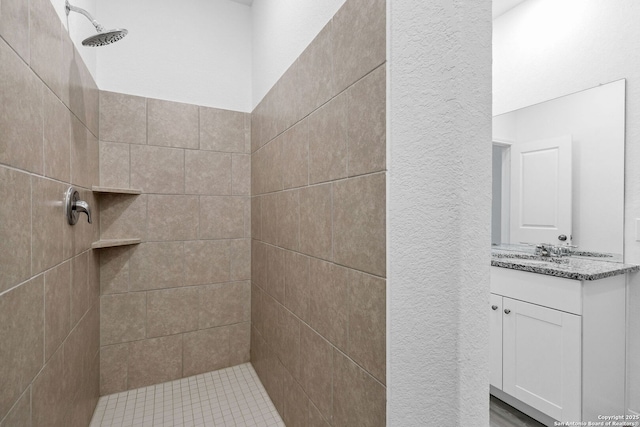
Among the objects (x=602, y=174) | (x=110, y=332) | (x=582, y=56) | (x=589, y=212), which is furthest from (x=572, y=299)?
(x=110, y=332)

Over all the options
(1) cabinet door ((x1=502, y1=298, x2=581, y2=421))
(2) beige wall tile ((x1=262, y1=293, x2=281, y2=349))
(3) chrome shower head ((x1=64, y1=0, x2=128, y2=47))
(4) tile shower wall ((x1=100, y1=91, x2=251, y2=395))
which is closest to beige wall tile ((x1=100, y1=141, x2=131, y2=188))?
(4) tile shower wall ((x1=100, y1=91, x2=251, y2=395))

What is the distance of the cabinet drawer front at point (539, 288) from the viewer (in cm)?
150

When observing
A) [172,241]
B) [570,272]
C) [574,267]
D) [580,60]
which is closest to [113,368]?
[172,241]

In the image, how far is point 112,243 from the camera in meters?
1.66

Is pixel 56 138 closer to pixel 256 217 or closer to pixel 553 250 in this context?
pixel 256 217

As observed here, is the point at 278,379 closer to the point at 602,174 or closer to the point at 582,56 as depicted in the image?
the point at 602,174

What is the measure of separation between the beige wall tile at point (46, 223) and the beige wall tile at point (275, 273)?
2.84 feet

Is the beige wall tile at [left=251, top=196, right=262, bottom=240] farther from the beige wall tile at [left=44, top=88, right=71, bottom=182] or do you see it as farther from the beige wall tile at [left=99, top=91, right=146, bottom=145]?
the beige wall tile at [left=44, top=88, right=71, bottom=182]

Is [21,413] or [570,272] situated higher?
[570,272]

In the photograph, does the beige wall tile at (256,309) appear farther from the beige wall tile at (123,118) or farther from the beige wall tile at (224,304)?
the beige wall tile at (123,118)

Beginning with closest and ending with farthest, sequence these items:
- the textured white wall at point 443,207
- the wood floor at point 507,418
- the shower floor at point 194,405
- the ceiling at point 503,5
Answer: the textured white wall at point 443,207 < the shower floor at point 194,405 < the wood floor at point 507,418 < the ceiling at point 503,5

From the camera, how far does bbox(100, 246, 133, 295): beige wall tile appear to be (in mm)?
1777

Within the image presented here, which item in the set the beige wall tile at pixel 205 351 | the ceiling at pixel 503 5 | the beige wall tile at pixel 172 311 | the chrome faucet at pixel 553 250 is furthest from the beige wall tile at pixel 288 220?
the ceiling at pixel 503 5

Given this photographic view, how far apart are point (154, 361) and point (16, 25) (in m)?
1.78
